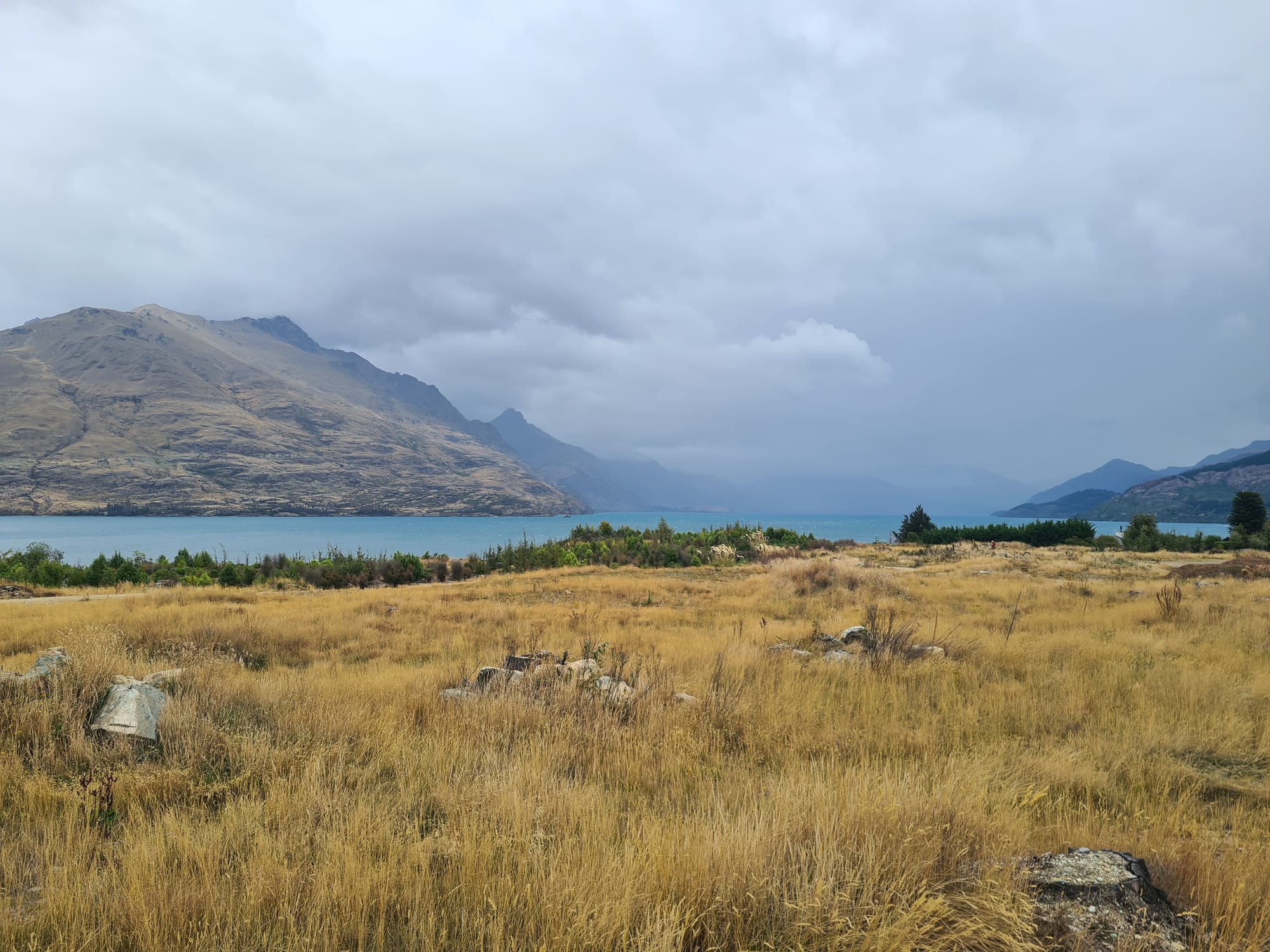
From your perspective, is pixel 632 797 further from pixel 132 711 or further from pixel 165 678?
pixel 165 678

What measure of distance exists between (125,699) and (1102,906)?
737 centimetres

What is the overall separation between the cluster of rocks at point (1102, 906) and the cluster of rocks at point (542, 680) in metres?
3.84

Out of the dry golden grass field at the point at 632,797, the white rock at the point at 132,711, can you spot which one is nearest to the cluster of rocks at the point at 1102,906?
the dry golden grass field at the point at 632,797

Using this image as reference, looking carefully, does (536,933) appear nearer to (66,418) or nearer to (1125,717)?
(1125,717)

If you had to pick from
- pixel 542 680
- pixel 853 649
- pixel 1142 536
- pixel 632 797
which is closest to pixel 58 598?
pixel 542 680

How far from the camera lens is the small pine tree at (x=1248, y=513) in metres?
39.8

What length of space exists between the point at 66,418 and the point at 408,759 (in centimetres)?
25670

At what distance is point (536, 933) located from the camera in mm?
2500

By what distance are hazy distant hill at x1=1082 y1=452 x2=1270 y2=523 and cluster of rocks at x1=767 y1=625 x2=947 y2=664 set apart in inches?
7510

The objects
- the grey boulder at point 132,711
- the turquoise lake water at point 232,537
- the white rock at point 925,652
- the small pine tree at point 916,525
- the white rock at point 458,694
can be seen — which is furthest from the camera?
the turquoise lake water at point 232,537

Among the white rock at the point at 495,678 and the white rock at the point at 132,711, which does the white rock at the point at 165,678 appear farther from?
the white rock at the point at 495,678

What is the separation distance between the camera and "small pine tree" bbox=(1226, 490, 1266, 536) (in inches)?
1567

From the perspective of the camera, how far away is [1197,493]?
533ft

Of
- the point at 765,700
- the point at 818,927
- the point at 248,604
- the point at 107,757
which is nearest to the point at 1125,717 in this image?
the point at 765,700
